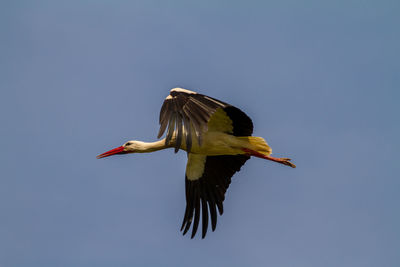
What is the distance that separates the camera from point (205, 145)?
352 inches

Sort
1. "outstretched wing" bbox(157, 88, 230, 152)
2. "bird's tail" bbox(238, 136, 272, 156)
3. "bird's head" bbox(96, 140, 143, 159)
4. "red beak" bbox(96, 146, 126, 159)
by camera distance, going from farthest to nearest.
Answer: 1. "red beak" bbox(96, 146, 126, 159)
2. "bird's head" bbox(96, 140, 143, 159)
3. "bird's tail" bbox(238, 136, 272, 156)
4. "outstretched wing" bbox(157, 88, 230, 152)

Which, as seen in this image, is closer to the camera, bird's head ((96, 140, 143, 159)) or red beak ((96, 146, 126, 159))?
bird's head ((96, 140, 143, 159))

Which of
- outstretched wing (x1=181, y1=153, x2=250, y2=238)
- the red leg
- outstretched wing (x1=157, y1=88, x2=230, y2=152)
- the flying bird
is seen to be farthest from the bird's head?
outstretched wing (x1=157, y1=88, x2=230, y2=152)

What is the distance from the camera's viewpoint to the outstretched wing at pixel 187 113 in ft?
23.9

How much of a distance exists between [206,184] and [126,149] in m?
1.33

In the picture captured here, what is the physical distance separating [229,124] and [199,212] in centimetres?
152

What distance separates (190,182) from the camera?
9898mm

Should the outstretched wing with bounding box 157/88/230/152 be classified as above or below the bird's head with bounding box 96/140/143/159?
above

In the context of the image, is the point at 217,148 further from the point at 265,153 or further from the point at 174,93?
the point at 174,93

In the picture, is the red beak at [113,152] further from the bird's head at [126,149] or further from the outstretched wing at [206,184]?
the outstretched wing at [206,184]

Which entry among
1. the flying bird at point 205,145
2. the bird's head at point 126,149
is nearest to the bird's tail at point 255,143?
the flying bird at point 205,145

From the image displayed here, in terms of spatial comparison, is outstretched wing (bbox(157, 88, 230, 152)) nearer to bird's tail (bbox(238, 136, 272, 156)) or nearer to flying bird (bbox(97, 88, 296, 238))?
flying bird (bbox(97, 88, 296, 238))

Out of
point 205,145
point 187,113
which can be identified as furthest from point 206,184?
point 187,113

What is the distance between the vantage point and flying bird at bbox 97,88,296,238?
739 cm
